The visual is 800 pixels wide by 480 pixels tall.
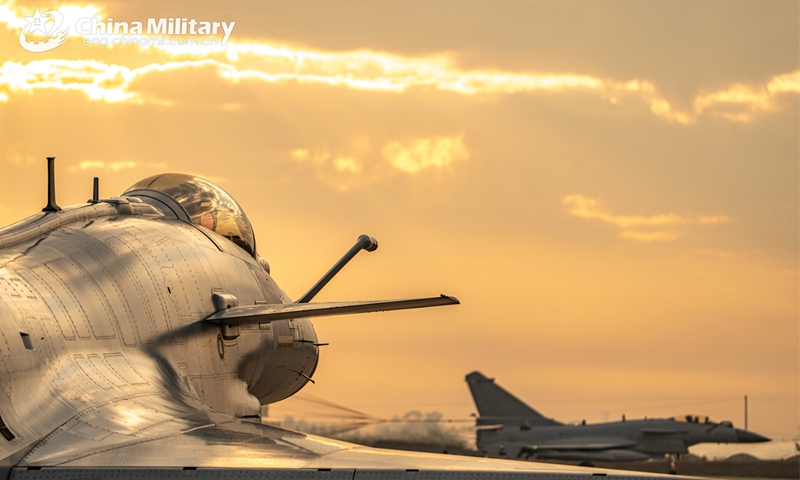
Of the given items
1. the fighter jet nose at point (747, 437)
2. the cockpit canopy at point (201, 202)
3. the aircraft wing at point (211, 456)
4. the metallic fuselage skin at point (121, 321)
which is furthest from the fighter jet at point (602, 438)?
the aircraft wing at point (211, 456)

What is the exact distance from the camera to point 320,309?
10.8m

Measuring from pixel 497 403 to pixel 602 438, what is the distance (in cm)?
1143

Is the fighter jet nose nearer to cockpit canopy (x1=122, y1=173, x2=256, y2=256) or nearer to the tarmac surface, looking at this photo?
the tarmac surface

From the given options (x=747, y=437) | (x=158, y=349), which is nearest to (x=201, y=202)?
(x=158, y=349)

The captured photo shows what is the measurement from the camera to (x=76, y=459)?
7.49m

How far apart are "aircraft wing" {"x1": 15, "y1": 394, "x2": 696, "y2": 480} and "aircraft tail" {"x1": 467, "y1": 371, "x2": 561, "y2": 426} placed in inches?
2707

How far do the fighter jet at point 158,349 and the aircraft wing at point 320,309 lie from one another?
2cm

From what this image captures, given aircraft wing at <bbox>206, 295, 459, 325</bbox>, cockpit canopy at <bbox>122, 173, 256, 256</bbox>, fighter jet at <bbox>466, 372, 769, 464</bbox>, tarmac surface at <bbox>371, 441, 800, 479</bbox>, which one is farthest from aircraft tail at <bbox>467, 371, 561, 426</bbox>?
aircraft wing at <bbox>206, 295, 459, 325</bbox>

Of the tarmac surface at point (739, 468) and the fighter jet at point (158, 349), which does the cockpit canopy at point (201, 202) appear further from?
the tarmac surface at point (739, 468)

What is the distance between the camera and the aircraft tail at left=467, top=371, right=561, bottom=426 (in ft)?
253

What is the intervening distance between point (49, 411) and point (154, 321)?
2780 millimetres

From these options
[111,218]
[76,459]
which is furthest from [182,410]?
[111,218]

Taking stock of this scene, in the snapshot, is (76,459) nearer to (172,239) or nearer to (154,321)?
(154,321)

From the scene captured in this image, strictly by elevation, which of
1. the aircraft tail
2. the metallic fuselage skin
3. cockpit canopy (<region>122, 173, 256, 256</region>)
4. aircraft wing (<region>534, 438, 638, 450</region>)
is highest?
cockpit canopy (<region>122, 173, 256, 256</region>)
